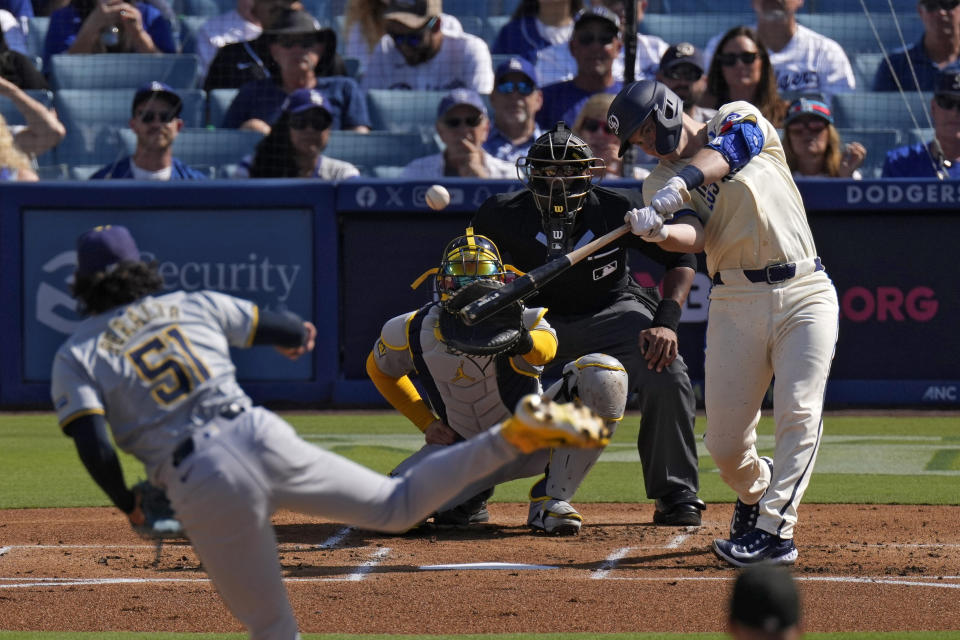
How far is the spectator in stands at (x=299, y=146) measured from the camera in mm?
10539

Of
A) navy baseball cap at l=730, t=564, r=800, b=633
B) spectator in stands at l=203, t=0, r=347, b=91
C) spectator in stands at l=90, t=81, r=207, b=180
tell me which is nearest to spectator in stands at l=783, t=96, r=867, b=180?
spectator in stands at l=203, t=0, r=347, b=91

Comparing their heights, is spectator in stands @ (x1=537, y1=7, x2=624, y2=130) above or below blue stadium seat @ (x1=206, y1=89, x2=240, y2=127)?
above

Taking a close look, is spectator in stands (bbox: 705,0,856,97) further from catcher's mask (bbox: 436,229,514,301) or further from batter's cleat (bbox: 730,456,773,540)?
batter's cleat (bbox: 730,456,773,540)

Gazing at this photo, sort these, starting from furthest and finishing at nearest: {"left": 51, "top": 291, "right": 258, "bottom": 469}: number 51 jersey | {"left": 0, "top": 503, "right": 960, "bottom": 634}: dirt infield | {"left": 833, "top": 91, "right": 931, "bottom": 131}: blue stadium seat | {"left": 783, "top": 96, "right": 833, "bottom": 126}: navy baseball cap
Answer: {"left": 833, "top": 91, "right": 931, "bottom": 131}: blue stadium seat, {"left": 783, "top": 96, "right": 833, "bottom": 126}: navy baseball cap, {"left": 0, "top": 503, "right": 960, "bottom": 634}: dirt infield, {"left": 51, "top": 291, "right": 258, "bottom": 469}: number 51 jersey

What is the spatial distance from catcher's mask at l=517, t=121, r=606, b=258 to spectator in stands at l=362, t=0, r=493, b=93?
542cm

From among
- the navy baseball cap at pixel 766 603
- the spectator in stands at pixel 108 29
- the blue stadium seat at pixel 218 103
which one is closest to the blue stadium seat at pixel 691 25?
the blue stadium seat at pixel 218 103

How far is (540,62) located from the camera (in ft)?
39.0

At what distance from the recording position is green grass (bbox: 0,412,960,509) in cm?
749

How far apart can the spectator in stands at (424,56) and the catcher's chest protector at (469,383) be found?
235 inches

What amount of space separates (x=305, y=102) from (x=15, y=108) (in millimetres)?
2833

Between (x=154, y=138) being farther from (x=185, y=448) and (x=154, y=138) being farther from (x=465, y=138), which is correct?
(x=185, y=448)

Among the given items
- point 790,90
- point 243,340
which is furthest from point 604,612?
point 790,90

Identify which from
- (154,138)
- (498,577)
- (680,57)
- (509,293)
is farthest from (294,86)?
(498,577)

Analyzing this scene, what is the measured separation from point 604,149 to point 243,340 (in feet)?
21.8
